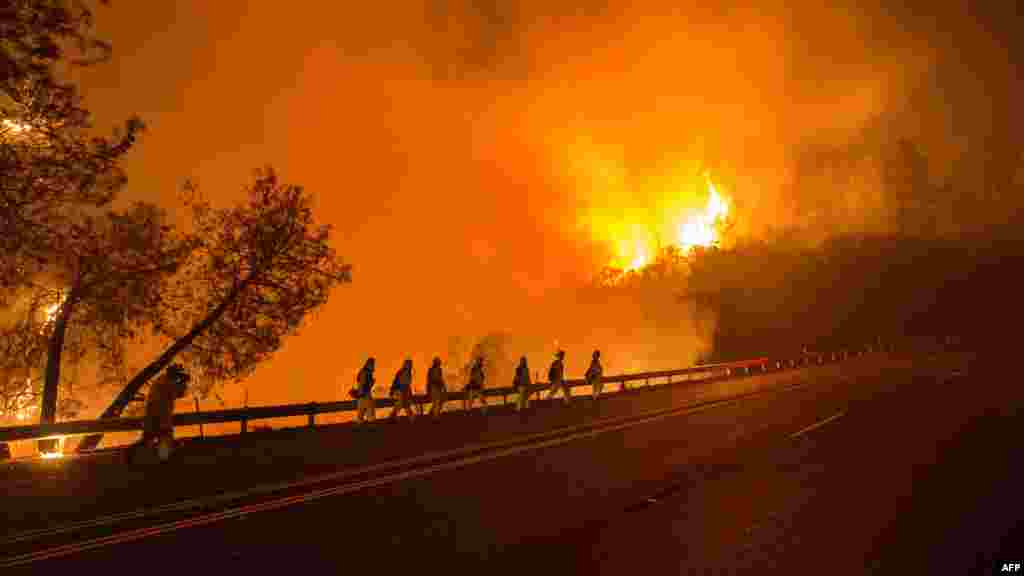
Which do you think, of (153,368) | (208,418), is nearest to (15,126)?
(208,418)

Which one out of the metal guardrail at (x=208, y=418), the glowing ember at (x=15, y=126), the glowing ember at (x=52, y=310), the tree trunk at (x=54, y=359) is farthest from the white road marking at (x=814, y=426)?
the glowing ember at (x=52, y=310)

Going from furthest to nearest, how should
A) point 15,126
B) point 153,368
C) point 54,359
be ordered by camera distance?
point 153,368, point 54,359, point 15,126

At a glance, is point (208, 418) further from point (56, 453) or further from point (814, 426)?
point (814, 426)

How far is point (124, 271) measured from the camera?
67.5 feet

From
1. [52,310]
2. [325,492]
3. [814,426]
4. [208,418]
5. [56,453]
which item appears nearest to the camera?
[325,492]

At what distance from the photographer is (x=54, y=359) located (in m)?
20.3

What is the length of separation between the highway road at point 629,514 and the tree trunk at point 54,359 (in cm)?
1124

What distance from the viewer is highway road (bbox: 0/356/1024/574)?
608 centimetres

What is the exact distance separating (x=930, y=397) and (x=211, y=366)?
74.3 ft

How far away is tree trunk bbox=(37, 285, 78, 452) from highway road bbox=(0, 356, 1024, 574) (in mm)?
11237

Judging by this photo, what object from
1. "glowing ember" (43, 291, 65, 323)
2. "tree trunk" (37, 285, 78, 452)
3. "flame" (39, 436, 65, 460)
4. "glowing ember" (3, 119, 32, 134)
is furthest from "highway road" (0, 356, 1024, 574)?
"tree trunk" (37, 285, 78, 452)

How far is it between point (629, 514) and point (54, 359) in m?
19.2

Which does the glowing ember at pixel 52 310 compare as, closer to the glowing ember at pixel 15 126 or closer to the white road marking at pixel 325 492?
the glowing ember at pixel 15 126

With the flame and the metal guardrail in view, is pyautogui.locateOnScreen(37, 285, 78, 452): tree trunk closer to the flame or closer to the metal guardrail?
the metal guardrail
